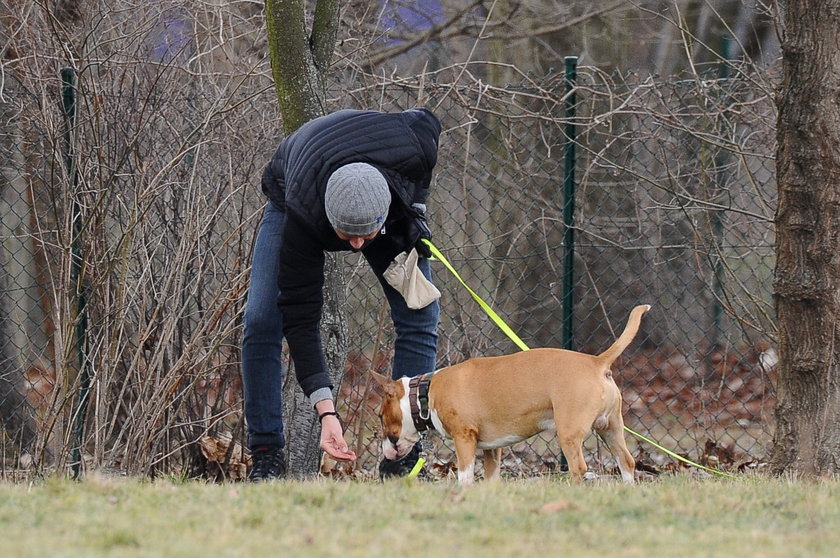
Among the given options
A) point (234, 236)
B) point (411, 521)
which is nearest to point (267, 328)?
point (234, 236)

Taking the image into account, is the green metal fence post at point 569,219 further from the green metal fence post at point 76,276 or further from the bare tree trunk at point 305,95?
the green metal fence post at point 76,276

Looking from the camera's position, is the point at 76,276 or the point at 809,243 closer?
the point at 809,243

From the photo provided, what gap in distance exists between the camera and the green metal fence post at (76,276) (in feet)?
19.6

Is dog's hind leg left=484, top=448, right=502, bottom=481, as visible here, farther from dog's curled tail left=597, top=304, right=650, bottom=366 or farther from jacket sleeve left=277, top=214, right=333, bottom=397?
jacket sleeve left=277, top=214, right=333, bottom=397

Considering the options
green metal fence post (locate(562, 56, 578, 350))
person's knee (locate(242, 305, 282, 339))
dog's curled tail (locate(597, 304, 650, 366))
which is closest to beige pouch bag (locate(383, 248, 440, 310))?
person's knee (locate(242, 305, 282, 339))

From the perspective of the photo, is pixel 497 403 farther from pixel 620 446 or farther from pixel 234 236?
pixel 234 236

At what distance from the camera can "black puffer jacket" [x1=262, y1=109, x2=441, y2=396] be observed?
463 centimetres

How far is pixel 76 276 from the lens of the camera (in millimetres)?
6414

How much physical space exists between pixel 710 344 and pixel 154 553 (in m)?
6.67

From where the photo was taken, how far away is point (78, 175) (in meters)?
5.86

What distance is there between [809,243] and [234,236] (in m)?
3.14

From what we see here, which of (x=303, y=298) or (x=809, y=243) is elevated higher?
(x=809, y=243)

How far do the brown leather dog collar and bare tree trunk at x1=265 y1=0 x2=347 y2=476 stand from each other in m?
0.43

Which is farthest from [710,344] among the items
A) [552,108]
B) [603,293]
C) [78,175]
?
[78,175]
